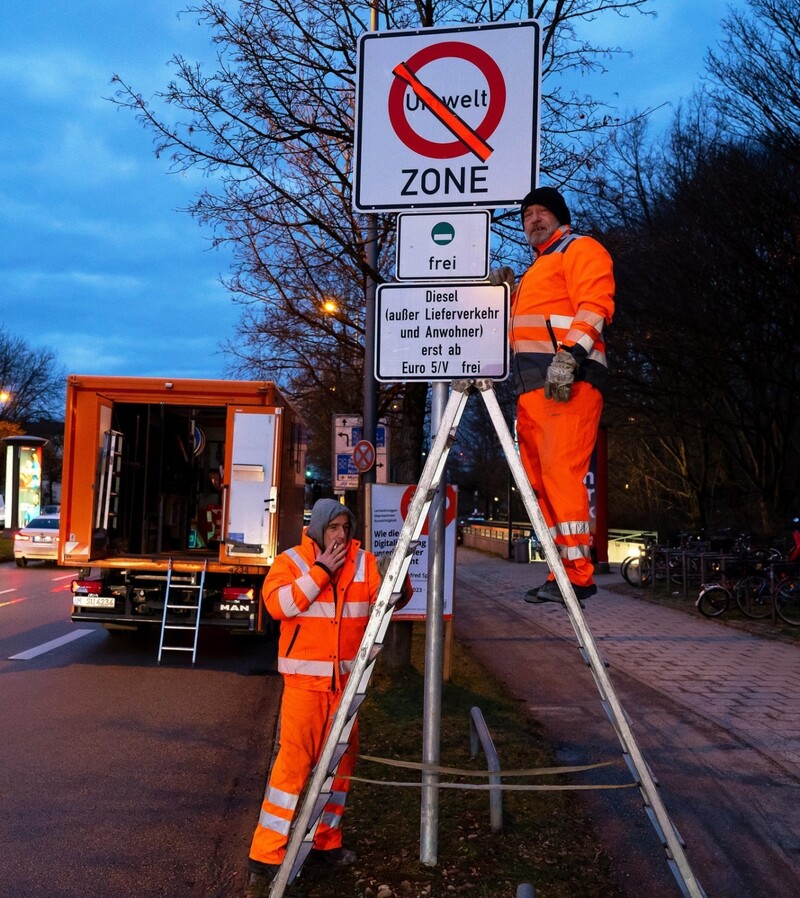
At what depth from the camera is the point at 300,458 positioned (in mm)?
15555

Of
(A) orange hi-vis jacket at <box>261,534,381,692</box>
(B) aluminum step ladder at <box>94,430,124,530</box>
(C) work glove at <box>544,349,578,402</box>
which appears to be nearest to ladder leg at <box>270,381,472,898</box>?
(C) work glove at <box>544,349,578,402</box>

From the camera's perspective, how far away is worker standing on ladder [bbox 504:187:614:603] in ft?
11.9

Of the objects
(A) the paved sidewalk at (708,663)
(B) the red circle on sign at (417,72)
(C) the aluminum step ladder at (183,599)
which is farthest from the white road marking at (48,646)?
(B) the red circle on sign at (417,72)

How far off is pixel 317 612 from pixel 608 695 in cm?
186

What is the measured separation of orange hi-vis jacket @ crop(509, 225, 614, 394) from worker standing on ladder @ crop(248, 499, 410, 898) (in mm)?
1315

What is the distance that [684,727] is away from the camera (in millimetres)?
8289

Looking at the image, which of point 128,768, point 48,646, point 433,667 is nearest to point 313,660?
point 433,667

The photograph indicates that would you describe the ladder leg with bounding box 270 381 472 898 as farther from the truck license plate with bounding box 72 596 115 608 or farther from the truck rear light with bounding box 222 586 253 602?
the truck license plate with bounding box 72 596 115 608

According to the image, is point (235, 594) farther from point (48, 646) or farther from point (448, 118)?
point (448, 118)

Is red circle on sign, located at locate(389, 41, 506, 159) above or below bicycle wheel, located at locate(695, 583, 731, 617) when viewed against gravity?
above

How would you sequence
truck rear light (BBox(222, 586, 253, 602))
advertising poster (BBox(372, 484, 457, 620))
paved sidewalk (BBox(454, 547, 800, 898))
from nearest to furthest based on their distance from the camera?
paved sidewalk (BBox(454, 547, 800, 898)), advertising poster (BBox(372, 484, 457, 620)), truck rear light (BBox(222, 586, 253, 602))

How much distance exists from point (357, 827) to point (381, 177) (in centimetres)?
337

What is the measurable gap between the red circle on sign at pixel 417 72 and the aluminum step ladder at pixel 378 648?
3.94 feet

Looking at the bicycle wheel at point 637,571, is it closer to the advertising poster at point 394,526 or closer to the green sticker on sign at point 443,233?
the advertising poster at point 394,526
